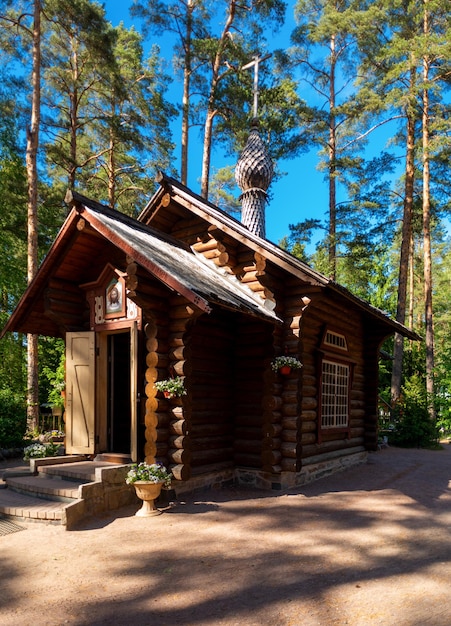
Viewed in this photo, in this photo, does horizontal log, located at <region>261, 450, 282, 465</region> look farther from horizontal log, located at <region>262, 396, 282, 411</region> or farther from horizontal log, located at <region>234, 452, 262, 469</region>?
horizontal log, located at <region>262, 396, 282, 411</region>

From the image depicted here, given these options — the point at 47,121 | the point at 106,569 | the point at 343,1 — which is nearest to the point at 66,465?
the point at 106,569

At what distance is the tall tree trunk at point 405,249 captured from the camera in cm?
1719

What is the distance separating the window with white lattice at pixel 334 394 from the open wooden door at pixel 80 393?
15.7 feet

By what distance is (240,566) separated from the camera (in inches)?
192

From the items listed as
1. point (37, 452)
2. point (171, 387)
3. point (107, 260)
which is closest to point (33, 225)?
point (107, 260)

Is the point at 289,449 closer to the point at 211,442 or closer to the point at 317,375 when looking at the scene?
the point at 211,442

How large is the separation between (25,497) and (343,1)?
2358 centimetres

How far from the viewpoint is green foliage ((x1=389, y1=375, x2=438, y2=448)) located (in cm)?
1559

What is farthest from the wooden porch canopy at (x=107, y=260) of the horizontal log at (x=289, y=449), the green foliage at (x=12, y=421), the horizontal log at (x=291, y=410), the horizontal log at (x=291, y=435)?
the green foliage at (x=12, y=421)

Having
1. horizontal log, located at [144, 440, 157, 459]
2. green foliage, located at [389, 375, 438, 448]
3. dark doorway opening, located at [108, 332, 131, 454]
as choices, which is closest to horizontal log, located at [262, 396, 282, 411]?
horizontal log, located at [144, 440, 157, 459]

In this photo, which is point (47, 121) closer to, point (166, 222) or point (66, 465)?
point (166, 222)

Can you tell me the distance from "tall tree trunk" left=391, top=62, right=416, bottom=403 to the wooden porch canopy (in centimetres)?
1034

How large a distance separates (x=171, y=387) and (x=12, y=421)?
6881 millimetres

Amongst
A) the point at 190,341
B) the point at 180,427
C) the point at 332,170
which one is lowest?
the point at 180,427
